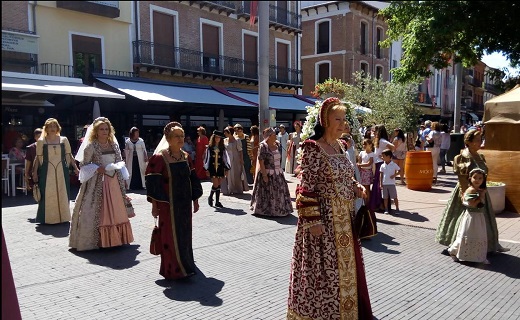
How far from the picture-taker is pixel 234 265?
5539 millimetres

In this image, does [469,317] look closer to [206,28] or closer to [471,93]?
[206,28]

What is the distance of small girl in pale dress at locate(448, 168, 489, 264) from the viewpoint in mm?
5418

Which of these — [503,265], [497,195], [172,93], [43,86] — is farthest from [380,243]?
[172,93]

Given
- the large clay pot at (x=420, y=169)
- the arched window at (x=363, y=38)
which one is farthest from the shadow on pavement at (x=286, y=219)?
the arched window at (x=363, y=38)

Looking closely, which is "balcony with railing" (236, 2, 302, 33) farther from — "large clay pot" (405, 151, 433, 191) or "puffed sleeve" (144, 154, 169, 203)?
"puffed sleeve" (144, 154, 169, 203)

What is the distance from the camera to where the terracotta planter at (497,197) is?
27.2 feet

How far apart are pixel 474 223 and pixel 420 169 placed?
6287mm

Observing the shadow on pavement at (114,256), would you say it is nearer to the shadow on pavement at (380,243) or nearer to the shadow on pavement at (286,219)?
the shadow on pavement at (286,219)

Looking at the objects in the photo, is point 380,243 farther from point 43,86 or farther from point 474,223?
point 43,86

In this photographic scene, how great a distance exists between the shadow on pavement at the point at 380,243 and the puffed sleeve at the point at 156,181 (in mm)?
3107

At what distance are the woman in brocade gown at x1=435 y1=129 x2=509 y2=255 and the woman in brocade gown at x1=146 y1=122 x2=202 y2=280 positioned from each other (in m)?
3.55

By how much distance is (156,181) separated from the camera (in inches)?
190

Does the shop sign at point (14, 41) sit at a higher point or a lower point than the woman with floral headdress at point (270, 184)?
higher

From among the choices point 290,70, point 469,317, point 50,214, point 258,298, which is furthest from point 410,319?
point 290,70
